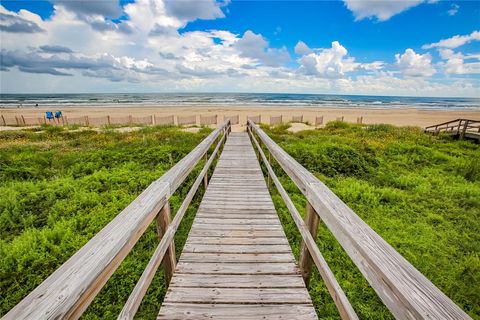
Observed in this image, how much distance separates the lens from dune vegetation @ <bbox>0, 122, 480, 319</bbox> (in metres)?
2.98

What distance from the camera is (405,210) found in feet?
16.7

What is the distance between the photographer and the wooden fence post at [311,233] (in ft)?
6.60

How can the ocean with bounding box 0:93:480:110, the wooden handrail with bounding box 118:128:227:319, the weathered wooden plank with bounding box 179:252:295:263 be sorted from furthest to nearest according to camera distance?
1. the ocean with bounding box 0:93:480:110
2. the weathered wooden plank with bounding box 179:252:295:263
3. the wooden handrail with bounding box 118:128:227:319

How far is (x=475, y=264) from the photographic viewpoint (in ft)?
11.3

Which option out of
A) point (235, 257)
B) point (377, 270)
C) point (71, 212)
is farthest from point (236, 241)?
point (71, 212)

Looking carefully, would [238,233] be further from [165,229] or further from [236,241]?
[165,229]

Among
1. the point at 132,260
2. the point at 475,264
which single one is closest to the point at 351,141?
the point at 475,264

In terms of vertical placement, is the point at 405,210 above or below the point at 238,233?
below

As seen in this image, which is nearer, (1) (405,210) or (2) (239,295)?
(2) (239,295)

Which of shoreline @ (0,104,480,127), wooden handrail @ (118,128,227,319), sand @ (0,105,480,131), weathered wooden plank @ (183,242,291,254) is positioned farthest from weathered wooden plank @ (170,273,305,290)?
sand @ (0,105,480,131)

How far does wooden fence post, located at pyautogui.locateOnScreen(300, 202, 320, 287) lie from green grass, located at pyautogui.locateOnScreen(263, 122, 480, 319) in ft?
2.79

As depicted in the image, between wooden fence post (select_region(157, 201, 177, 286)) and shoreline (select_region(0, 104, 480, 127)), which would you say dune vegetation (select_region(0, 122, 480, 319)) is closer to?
wooden fence post (select_region(157, 201, 177, 286))

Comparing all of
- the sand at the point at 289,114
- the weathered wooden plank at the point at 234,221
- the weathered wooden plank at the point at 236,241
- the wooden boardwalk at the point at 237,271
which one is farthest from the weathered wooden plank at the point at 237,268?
the sand at the point at 289,114

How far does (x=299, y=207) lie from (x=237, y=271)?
3.00 m
